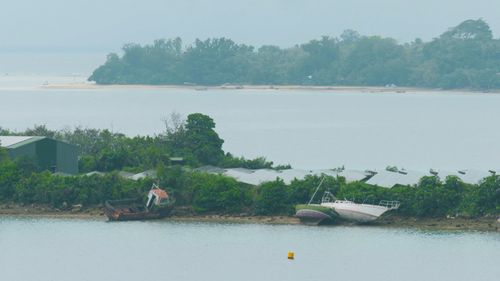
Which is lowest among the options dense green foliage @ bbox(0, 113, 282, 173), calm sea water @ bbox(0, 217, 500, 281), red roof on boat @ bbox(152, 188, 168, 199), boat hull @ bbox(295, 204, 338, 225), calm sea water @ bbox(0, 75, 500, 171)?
calm sea water @ bbox(0, 75, 500, 171)

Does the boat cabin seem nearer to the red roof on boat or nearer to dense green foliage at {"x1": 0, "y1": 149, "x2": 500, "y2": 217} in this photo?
the red roof on boat

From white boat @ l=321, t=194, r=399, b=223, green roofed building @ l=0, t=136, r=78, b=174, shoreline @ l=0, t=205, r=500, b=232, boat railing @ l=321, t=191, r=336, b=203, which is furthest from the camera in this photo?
green roofed building @ l=0, t=136, r=78, b=174

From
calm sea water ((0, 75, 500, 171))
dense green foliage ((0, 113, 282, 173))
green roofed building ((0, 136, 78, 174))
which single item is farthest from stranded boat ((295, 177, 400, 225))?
calm sea water ((0, 75, 500, 171))

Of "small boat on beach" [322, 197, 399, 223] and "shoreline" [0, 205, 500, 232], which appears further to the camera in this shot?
"small boat on beach" [322, 197, 399, 223]

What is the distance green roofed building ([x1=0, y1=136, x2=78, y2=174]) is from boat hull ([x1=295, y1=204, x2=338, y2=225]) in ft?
37.5

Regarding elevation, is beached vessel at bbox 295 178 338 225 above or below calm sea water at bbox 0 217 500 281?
above

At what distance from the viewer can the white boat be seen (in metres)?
52.3

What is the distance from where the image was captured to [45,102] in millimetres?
167500

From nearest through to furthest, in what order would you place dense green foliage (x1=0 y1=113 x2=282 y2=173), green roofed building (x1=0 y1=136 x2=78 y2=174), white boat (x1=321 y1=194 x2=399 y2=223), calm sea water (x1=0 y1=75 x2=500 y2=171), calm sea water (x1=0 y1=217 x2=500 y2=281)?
calm sea water (x1=0 y1=217 x2=500 y2=281) < white boat (x1=321 y1=194 x2=399 y2=223) < green roofed building (x1=0 y1=136 x2=78 y2=174) < dense green foliage (x1=0 y1=113 x2=282 y2=173) < calm sea water (x1=0 y1=75 x2=500 y2=171)

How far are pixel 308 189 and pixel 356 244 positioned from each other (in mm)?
5498

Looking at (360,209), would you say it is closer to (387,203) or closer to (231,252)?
(387,203)

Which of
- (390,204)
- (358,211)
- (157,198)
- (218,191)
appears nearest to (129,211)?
(157,198)

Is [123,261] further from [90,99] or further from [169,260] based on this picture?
[90,99]

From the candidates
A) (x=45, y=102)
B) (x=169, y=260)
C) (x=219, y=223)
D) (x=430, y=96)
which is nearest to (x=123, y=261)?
(x=169, y=260)
